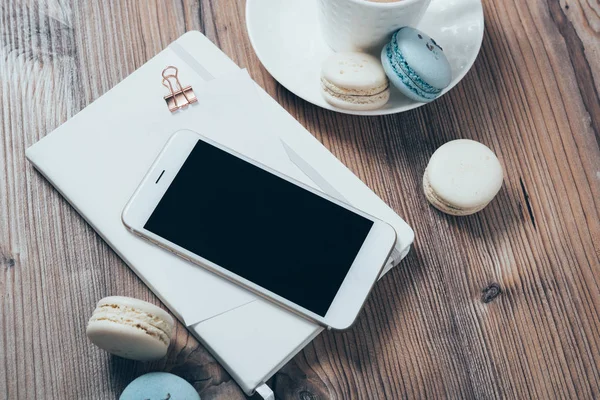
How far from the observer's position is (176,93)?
2.25 ft

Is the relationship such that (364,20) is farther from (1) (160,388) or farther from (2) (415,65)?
(1) (160,388)

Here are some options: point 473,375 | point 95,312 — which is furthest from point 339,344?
point 95,312

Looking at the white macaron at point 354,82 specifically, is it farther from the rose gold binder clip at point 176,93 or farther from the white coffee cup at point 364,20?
the rose gold binder clip at point 176,93

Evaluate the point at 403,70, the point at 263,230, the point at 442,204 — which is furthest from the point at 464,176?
the point at 263,230

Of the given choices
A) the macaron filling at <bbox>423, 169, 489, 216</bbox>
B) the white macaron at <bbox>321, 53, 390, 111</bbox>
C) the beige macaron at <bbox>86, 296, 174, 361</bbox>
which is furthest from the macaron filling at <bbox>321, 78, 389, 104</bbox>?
the beige macaron at <bbox>86, 296, 174, 361</bbox>

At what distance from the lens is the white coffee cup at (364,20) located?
584mm

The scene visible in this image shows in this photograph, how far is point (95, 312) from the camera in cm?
61

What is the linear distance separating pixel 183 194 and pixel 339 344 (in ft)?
0.85

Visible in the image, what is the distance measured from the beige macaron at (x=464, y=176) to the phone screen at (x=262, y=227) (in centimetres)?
9

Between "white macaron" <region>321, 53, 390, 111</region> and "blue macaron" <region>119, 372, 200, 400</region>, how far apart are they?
0.37 metres

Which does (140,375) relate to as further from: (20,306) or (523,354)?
(523,354)

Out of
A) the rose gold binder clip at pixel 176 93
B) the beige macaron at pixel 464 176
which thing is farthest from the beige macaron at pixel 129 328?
the beige macaron at pixel 464 176

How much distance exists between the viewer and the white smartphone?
631 mm

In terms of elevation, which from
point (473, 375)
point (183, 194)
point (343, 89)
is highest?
point (343, 89)
